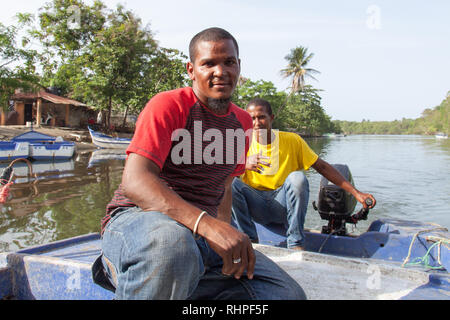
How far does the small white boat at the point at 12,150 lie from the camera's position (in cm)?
1334

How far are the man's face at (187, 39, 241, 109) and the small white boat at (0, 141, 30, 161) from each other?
14230mm

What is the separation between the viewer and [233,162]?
68.1 inches

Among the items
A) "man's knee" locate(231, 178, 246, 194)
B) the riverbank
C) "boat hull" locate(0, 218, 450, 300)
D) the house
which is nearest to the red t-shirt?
"boat hull" locate(0, 218, 450, 300)

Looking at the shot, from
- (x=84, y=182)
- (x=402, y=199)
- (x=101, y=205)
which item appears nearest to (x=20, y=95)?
→ (x=84, y=182)

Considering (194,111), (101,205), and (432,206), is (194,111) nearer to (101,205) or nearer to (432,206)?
(101,205)

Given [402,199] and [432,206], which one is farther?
[402,199]

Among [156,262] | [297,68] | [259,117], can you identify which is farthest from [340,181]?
[297,68]

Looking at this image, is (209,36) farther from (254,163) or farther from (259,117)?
(259,117)

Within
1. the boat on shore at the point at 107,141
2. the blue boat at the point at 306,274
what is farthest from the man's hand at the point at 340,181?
the boat on shore at the point at 107,141

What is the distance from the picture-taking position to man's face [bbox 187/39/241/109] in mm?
1539

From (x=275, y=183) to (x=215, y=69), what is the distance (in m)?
2.40

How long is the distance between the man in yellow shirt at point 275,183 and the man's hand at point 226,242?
224cm

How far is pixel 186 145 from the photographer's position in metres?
1.45

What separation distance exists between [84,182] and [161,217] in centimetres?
1039
